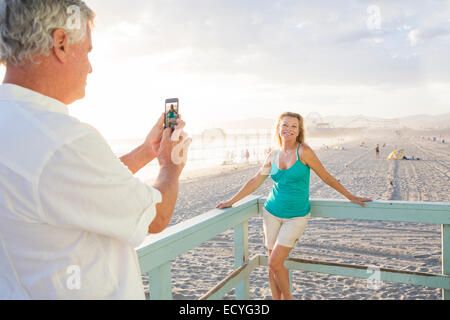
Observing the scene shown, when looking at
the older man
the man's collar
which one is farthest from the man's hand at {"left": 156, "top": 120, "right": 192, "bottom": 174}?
the man's collar

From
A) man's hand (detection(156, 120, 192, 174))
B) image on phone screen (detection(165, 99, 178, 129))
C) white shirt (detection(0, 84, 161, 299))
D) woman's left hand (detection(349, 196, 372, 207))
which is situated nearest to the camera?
white shirt (detection(0, 84, 161, 299))

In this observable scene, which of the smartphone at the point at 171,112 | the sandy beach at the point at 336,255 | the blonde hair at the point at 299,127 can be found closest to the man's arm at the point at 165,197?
the smartphone at the point at 171,112

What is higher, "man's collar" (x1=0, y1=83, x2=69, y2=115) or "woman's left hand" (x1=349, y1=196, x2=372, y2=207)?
"man's collar" (x1=0, y1=83, x2=69, y2=115)

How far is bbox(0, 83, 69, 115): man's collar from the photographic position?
2.19 feet

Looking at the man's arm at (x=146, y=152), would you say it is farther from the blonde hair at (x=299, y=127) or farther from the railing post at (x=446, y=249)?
the blonde hair at (x=299, y=127)

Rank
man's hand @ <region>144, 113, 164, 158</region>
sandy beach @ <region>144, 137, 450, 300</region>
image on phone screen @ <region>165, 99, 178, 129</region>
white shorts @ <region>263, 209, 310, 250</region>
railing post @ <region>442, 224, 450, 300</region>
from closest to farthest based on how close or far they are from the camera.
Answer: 1. image on phone screen @ <region>165, 99, 178, 129</region>
2. man's hand @ <region>144, 113, 164, 158</region>
3. railing post @ <region>442, 224, 450, 300</region>
4. white shorts @ <region>263, 209, 310, 250</region>
5. sandy beach @ <region>144, 137, 450, 300</region>

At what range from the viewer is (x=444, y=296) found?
1.82 meters

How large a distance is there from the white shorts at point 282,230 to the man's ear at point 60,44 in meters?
1.85

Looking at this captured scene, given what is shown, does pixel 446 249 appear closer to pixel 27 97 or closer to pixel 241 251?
pixel 241 251

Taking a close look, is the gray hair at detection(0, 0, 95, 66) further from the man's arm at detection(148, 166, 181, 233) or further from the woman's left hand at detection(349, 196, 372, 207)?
the woman's left hand at detection(349, 196, 372, 207)

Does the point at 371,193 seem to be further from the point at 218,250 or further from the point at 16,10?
the point at 16,10

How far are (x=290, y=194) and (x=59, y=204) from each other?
6.47ft

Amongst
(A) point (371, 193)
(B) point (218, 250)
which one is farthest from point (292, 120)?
(A) point (371, 193)

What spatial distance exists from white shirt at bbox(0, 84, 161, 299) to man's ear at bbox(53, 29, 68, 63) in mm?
117
